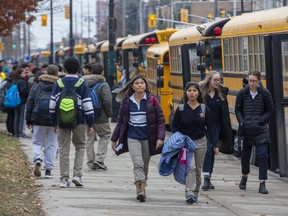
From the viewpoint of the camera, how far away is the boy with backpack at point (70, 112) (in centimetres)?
1355

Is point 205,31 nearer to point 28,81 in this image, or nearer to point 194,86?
point 28,81

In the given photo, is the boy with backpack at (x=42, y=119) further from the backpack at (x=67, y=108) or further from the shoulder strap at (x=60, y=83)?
the backpack at (x=67, y=108)

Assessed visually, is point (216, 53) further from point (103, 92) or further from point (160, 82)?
point (103, 92)

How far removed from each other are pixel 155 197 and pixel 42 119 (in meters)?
2.58

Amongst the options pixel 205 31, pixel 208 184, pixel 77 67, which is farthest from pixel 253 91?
pixel 205 31

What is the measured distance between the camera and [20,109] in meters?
23.6

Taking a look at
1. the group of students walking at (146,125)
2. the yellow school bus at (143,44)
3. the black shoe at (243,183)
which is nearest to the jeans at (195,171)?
the group of students walking at (146,125)

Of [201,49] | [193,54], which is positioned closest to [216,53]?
[201,49]

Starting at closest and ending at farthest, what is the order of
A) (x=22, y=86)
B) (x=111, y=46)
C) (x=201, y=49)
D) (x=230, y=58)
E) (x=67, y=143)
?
1. (x=67, y=143)
2. (x=230, y=58)
3. (x=201, y=49)
4. (x=22, y=86)
5. (x=111, y=46)

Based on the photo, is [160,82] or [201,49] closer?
[201,49]

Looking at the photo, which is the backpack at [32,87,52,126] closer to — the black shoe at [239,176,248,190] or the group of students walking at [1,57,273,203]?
the group of students walking at [1,57,273,203]

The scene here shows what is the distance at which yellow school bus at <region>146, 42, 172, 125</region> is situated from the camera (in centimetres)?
2700

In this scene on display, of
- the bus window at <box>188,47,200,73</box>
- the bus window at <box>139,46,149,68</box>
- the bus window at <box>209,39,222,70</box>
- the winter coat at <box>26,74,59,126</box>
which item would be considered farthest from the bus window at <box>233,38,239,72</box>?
the bus window at <box>139,46,149,68</box>

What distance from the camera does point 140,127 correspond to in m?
12.7
